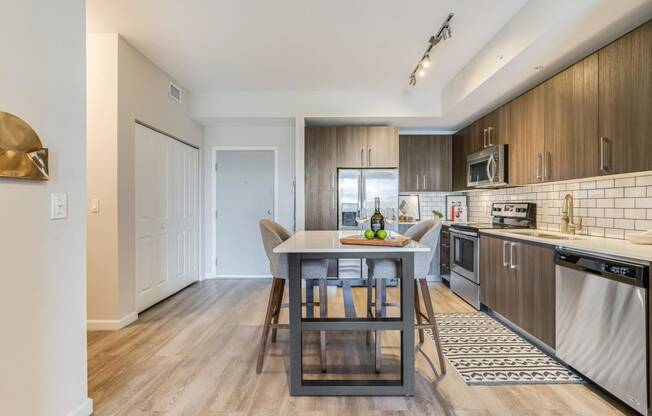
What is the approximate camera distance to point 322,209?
15.5 feet

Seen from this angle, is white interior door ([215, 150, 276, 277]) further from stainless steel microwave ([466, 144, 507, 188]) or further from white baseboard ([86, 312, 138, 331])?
stainless steel microwave ([466, 144, 507, 188])

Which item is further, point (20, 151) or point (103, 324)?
point (103, 324)

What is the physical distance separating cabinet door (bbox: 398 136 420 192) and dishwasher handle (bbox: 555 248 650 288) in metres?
2.90

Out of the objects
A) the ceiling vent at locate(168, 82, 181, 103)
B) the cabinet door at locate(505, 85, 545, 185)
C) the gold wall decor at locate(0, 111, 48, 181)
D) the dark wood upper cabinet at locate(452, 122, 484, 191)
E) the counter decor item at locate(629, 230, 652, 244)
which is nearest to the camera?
the gold wall decor at locate(0, 111, 48, 181)

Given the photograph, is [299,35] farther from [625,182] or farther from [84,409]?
[84,409]

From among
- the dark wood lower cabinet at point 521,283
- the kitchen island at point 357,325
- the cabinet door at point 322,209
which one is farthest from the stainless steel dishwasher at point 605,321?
the cabinet door at point 322,209

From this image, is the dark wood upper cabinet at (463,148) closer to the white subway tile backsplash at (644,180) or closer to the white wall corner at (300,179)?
the white subway tile backsplash at (644,180)

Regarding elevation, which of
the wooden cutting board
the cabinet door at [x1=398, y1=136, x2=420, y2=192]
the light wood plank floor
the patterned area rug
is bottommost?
the light wood plank floor

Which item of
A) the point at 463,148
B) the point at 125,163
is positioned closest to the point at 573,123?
the point at 463,148

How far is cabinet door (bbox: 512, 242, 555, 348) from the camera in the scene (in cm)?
246

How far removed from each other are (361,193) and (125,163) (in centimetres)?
285

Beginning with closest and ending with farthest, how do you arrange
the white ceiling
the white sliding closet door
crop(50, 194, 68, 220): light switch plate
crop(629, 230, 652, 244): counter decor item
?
crop(50, 194, 68, 220): light switch plate < crop(629, 230, 652, 244): counter decor item < the white ceiling < the white sliding closet door

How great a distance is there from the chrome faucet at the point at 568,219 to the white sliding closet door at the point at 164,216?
13.6 ft

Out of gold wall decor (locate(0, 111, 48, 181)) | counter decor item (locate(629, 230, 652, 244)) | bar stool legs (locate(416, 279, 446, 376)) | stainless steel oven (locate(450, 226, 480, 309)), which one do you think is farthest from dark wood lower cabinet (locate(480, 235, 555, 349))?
gold wall decor (locate(0, 111, 48, 181))
